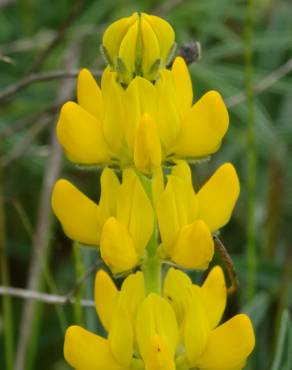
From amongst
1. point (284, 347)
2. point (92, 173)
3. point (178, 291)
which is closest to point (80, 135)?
point (178, 291)

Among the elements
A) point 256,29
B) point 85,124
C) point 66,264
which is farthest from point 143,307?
point 256,29

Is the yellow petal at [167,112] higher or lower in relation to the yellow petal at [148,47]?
lower

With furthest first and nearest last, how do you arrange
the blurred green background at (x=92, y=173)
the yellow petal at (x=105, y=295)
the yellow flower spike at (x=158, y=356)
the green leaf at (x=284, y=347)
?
the blurred green background at (x=92, y=173)
the green leaf at (x=284, y=347)
the yellow petal at (x=105, y=295)
the yellow flower spike at (x=158, y=356)

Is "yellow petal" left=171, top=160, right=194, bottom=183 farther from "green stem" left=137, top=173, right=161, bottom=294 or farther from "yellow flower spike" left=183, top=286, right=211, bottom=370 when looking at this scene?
"yellow flower spike" left=183, top=286, right=211, bottom=370

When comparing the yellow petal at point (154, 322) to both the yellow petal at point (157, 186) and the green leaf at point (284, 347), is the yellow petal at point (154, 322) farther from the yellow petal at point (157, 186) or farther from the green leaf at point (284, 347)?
the green leaf at point (284, 347)

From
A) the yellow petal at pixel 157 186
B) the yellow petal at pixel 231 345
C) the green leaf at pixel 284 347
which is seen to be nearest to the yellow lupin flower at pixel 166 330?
the yellow petal at pixel 231 345

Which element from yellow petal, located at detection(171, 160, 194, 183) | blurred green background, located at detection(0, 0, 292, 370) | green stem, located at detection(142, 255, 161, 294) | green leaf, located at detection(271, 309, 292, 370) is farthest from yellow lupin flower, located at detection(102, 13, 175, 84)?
blurred green background, located at detection(0, 0, 292, 370)

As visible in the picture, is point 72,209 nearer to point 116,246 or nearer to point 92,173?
point 116,246
